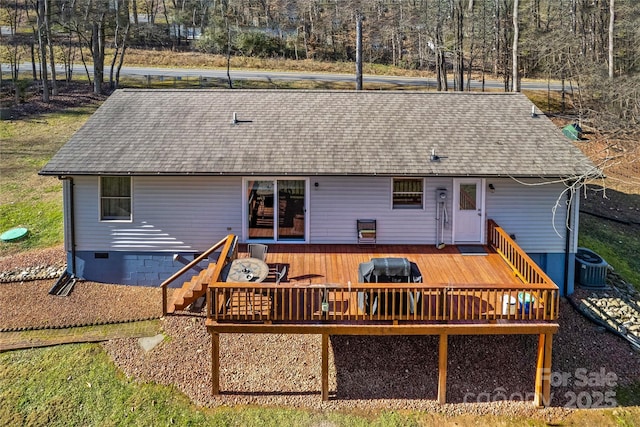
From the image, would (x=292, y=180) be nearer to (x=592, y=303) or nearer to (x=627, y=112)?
(x=592, y=303)

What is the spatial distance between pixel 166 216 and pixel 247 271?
11.3 ft

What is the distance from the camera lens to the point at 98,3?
1149 inches

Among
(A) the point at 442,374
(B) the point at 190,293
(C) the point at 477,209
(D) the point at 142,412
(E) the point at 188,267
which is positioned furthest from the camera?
(C) the point at 477,209

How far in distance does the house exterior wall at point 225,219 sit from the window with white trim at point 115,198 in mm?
157

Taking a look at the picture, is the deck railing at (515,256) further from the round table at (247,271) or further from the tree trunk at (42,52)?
the tree trunk at (42,52)

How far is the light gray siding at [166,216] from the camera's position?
36.0 ft

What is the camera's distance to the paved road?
31969mm

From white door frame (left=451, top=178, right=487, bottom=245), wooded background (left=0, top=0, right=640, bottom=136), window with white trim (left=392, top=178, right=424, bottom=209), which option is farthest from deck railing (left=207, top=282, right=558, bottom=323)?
wooded background (left=0, top=0, right=640, bottom=136)

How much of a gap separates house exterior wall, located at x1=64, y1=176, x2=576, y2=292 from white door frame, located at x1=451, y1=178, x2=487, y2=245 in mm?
123

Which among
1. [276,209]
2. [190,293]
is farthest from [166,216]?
[276,209]

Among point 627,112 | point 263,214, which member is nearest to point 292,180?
point 263,214

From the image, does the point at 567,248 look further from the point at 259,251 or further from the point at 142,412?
the point at 142,412

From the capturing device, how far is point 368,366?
866cm

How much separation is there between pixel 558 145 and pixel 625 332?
15.5 feet
